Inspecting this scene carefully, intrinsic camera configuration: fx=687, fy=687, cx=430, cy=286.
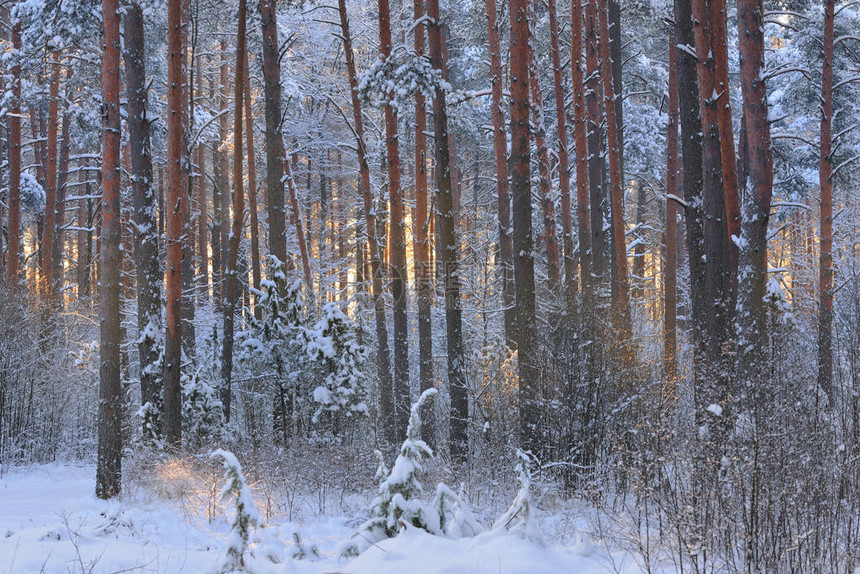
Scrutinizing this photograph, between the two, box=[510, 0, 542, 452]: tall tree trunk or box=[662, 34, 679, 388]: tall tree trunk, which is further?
box=[662, 34, 679, 388]: tall tree trunk

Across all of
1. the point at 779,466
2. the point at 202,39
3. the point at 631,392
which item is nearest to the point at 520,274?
the point at 631,392

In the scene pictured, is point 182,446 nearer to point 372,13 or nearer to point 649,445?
point 649,445

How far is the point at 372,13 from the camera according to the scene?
2234cm

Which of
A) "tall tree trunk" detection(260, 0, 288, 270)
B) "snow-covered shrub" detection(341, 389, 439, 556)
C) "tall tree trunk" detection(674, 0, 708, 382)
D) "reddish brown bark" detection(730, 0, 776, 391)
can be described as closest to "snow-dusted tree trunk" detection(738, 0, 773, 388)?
"reddish brown bark" detection(730, 0, 776, 391)

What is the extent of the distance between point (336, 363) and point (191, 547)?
6.34 metres

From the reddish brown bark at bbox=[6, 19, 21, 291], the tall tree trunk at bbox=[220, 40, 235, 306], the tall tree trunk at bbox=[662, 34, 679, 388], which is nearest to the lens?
the tall tree trunk at bbox=[662, 34, 679, 388]

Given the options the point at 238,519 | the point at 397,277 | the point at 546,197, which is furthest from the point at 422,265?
the point at 238,519

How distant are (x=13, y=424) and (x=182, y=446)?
538 centimetres

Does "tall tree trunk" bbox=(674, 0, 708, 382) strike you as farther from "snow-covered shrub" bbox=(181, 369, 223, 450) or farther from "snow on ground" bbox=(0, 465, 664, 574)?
"snow-covered shrub" bbox=(181, 369, 223, 450)

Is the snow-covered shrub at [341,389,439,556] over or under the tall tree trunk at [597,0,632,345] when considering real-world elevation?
under

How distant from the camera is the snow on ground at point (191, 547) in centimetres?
452

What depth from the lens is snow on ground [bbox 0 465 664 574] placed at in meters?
4.52

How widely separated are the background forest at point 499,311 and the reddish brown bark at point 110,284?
3 cm

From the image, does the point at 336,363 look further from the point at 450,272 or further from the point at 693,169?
the point at 693,169
